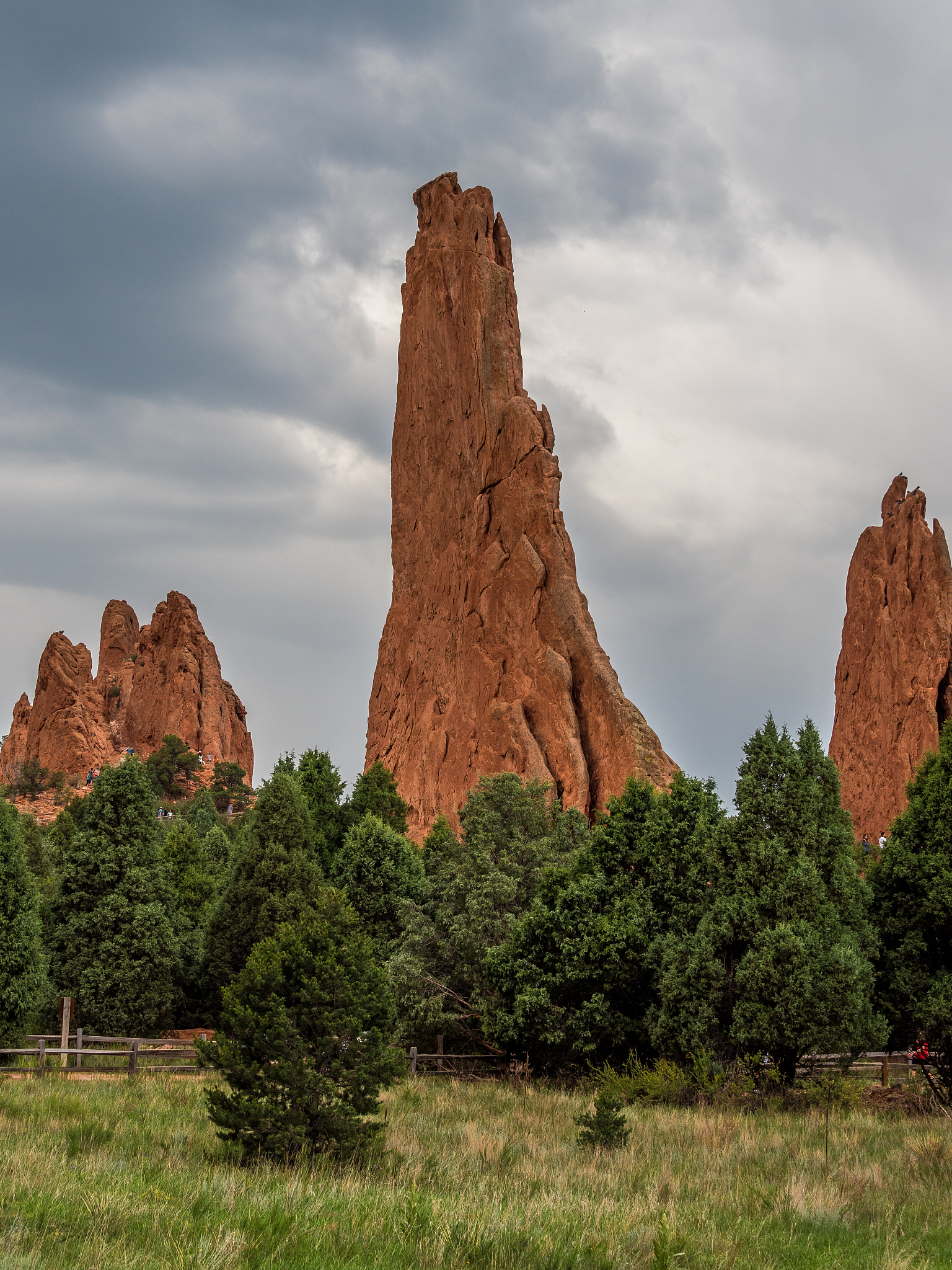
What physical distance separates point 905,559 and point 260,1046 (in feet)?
209

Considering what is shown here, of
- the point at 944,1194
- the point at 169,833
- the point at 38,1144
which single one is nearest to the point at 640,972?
the point at 944,1194

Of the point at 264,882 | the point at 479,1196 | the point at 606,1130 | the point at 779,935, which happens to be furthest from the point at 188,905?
the point at 479,1196

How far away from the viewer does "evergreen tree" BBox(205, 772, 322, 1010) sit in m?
29.9

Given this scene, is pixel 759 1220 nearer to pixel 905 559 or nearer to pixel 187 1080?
pixel 187 1080

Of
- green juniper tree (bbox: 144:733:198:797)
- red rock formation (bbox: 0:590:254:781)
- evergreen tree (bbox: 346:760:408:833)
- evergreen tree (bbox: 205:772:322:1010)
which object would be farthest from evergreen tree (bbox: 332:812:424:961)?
red rock formation (bbox: 0:590:254:781)

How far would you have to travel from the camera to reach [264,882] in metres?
30.8

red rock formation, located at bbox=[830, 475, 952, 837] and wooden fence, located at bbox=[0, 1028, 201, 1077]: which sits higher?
red rock formation, located at bbox=[830, 475, 952, 837]

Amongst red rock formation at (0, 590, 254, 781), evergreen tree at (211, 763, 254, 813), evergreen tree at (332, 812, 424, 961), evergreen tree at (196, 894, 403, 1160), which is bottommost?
evergreen tree at (196, 894, 403, 1160)

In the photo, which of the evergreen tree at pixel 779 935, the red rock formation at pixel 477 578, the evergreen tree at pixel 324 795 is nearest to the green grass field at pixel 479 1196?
the evergreen tree at pixel 779 935

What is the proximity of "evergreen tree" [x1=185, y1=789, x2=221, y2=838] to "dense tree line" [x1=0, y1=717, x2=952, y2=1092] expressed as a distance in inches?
878

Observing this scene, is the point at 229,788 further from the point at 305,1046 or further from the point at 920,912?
the point at 305,1046

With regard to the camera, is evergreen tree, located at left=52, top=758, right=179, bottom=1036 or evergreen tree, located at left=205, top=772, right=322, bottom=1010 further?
evergreen tree, located at left=205, top=772, right=322, bottom=1010

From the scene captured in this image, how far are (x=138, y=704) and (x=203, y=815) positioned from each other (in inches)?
2136

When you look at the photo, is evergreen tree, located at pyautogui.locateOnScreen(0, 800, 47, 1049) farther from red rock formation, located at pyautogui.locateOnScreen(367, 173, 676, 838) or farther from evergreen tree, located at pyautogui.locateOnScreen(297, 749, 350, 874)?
red rock formation, located at pyautogui.locateOnScreen(367, 173, 676, 838)
